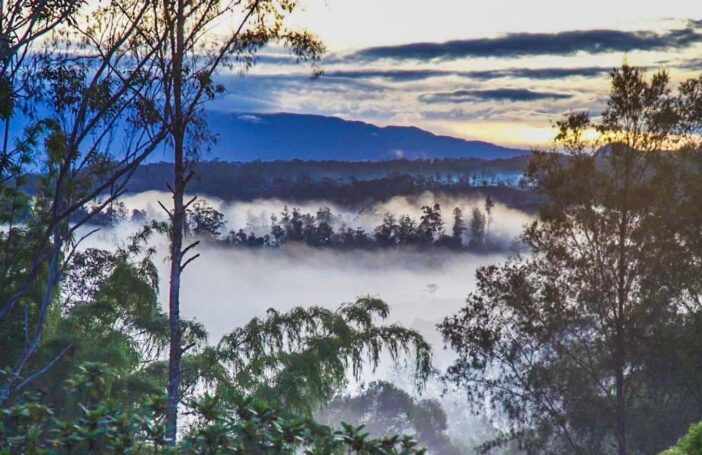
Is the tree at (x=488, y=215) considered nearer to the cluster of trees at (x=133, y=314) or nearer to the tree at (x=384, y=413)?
the tree at (x=384, y=413)

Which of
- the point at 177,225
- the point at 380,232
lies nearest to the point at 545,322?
the point at 177,225

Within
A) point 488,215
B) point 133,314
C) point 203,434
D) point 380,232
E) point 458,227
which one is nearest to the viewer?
point 203,434

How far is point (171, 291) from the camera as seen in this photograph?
11.8 meters

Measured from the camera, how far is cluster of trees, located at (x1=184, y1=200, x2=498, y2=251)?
81.6 metres

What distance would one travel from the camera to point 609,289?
1853 cm

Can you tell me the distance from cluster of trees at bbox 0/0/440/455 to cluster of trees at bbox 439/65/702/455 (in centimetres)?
469

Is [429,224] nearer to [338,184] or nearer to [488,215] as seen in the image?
[488,215]

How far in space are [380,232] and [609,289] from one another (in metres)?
64.3

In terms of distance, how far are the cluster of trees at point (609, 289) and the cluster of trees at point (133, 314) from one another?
4.69 metres

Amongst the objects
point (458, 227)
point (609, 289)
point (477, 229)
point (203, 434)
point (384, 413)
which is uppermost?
point (203, 434)

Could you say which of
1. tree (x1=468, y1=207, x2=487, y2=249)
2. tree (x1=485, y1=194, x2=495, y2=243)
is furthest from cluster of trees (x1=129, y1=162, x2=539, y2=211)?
tree (x1=468, y1=207, x2=487, y2=249)

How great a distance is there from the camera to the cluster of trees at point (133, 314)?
5.53m

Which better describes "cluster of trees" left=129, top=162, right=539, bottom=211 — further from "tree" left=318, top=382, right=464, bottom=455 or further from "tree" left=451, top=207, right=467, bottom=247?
"tree" left=318, top=382, right=464, bottom=455

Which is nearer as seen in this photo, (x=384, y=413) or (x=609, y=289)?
(x=609, y=289)
